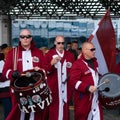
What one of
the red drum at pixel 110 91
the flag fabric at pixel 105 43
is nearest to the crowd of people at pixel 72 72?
the red drum at pixel 110 91

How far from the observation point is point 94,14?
34.8m

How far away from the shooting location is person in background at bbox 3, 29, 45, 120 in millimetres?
5312

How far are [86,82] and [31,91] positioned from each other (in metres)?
0.82

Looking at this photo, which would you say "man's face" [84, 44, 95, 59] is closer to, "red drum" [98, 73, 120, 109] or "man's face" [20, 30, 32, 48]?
"red drum" [98, 73, 120, 109]

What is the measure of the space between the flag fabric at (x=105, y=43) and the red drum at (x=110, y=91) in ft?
2.56

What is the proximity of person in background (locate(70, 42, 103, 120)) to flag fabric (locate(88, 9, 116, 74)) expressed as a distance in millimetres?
698

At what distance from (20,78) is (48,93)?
0.41 metres

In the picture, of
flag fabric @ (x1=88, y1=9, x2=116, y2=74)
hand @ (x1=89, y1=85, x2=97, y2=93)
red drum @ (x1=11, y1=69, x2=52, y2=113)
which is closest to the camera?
red drum @ (x1=11, y1=69, x2=52, y2=113)

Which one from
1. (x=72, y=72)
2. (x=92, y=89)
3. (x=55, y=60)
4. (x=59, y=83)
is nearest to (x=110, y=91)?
(x=92, y=89)

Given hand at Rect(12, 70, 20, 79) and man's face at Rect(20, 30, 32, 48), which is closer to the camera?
hand at Rect(12, 70, 20, 79)

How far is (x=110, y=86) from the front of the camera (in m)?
5.12

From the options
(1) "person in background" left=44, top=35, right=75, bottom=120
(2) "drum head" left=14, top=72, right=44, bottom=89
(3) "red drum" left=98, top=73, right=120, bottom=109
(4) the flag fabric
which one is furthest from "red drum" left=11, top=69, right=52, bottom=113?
(4) the flag fabric

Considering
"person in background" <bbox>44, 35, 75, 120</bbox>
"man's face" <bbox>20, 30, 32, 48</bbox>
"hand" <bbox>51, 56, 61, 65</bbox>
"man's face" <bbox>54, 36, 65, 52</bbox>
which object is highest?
"man's face" <bbox>20, 30, 32, 48</bbox>

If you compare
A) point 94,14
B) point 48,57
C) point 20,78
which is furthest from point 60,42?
point 94,14
